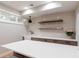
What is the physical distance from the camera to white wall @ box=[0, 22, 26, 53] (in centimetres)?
344

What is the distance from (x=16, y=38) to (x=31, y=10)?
76.8 inches

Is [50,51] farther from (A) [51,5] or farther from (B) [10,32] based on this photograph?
(B) [10,32]

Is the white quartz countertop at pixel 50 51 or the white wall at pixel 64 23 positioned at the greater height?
the white wall at pixel 64 23

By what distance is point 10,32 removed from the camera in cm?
387

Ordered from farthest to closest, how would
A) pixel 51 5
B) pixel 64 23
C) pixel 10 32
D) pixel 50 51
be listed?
pixel 10 32 → pixel 64 23 → pixel 51 5 → pixel 50 51

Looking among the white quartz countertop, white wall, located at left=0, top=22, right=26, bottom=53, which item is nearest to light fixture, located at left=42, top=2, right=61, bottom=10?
the white quartz countertop

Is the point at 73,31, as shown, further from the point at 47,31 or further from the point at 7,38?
the point at 7,38

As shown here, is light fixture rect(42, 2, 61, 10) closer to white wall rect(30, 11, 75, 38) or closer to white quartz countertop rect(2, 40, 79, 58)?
white wall rect(30, 11, 75, 38)

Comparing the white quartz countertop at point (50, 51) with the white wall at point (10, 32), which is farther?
the white wall at point (10, 32)

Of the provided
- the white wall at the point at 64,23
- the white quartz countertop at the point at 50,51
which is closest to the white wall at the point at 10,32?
the white wall at the point at 64,23

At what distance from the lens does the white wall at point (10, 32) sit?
11.3ft

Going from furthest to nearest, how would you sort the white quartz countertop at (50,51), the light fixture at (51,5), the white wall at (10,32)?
the white wall at (10,32) < the light fixture at (51,5) < the white quartz countertop at (50,51)

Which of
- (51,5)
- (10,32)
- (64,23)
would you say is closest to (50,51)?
(51,5)

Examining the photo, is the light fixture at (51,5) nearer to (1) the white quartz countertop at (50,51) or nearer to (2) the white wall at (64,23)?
(2) the white wall at (64,23)
